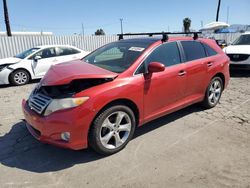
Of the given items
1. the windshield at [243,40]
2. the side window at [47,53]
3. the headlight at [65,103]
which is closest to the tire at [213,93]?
the headlight at [65,103]

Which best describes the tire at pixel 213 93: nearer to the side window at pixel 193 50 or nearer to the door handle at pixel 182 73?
the side window at pixel 193 50

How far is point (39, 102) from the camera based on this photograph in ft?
10.8

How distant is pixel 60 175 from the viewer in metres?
2.96

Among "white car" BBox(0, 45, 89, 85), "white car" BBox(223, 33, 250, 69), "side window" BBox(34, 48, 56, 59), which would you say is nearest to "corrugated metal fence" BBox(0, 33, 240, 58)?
"white car" BBox(0, 45, 89, 85)

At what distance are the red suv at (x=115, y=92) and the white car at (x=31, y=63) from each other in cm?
464

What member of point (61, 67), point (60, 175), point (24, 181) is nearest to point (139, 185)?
point (60, 175)

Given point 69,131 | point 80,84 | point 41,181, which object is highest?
point 80,84

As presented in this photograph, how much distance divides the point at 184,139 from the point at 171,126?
526 millimetres

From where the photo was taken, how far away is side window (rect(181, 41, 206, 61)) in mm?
4434

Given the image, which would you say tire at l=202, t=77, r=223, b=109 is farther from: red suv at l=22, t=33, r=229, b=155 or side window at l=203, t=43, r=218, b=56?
side window at l=203, t=43, r=218, b=56

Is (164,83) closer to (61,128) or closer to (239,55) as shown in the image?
(61,128)

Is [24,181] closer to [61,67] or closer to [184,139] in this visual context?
[61,67]

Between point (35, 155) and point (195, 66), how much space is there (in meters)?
3.18

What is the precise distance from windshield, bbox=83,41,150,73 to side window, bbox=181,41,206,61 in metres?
0.91
